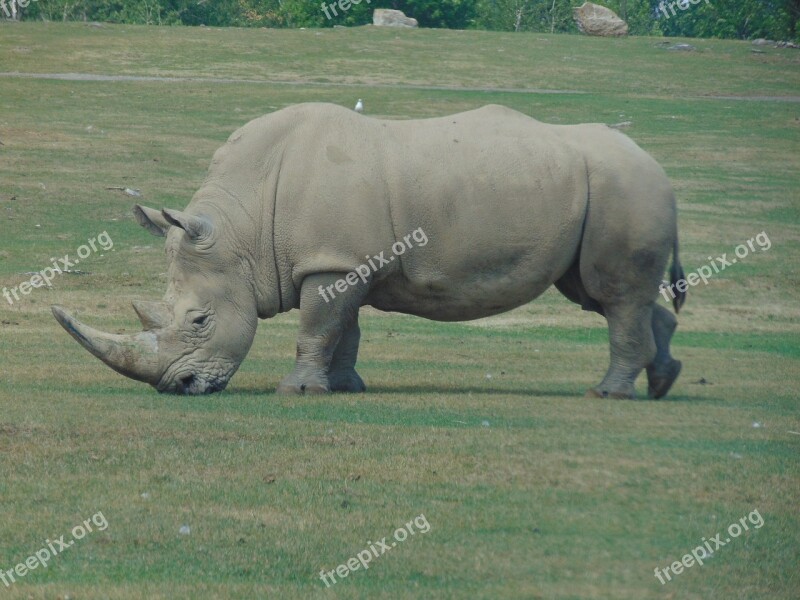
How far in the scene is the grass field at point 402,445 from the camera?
747cm

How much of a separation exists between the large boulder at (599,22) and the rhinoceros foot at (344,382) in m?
48.1

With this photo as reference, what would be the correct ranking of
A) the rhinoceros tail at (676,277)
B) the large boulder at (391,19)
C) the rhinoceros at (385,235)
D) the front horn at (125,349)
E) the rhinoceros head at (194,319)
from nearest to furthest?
the front horn at (125,349)
the rhinoceros head at (194,319)
the rhinoceros at (385,235)
the rhinoceros tail at (676,277)
the large boulder at (391,19)

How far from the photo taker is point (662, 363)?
45.5ft

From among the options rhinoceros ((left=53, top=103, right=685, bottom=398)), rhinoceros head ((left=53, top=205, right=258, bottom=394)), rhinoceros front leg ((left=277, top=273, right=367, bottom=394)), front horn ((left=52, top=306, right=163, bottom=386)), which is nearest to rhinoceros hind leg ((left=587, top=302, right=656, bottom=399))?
rhinoceros ((left=53, top=103, right=685, bottom=398))

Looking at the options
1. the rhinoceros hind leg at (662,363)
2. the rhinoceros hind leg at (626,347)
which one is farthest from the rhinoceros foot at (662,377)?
the rhinoceros hind leg at (626,347)

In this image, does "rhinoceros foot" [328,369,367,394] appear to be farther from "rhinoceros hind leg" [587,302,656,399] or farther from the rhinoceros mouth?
"rhinoceros hind leg" [587,302,656,399]

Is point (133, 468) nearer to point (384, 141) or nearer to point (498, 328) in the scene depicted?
point (384, 141)

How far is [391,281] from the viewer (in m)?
13.3

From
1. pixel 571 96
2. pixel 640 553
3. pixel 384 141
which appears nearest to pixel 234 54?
pixel 571 96

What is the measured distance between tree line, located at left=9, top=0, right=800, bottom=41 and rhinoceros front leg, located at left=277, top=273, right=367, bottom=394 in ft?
171

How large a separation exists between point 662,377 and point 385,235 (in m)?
3.06

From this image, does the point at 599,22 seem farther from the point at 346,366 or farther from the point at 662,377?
the point at 346,366

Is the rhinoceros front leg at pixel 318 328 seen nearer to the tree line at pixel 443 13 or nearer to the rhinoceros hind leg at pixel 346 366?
the rhinoceros hind leg at pixel 346 366

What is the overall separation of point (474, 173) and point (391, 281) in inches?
48.2
